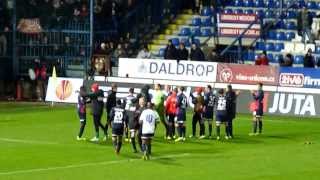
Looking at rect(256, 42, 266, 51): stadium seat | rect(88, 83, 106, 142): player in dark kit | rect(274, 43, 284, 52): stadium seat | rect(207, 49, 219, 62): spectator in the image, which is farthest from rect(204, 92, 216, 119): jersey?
rect(256, 42, 266, 51): stadium seat

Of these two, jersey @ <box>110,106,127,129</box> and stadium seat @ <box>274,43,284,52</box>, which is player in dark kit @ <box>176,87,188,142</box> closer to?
jersey @ <box>110,106,127,129</box>

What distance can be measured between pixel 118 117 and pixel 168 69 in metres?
19.8

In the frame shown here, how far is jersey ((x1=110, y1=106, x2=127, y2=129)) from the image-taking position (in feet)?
110

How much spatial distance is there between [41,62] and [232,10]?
1202 cm

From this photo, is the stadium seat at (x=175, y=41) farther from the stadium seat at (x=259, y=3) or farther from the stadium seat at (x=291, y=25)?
the stadium seat at (x=291, y=25)

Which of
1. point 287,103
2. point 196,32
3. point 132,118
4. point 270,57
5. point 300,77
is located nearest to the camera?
point 132,118

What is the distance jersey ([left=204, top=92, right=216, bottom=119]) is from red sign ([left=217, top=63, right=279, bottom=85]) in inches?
429

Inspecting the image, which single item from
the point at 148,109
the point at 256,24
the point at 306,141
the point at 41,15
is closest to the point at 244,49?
the point at 256,24

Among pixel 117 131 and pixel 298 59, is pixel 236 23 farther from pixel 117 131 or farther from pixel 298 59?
pixel 117 131

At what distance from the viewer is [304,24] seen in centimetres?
5575

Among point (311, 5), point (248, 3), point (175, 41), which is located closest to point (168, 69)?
point (175, 41)

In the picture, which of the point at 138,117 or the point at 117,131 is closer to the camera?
the point at 138,117

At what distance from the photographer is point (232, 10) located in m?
60.5

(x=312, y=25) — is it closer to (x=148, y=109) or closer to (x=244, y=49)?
(x=244, y=49)
